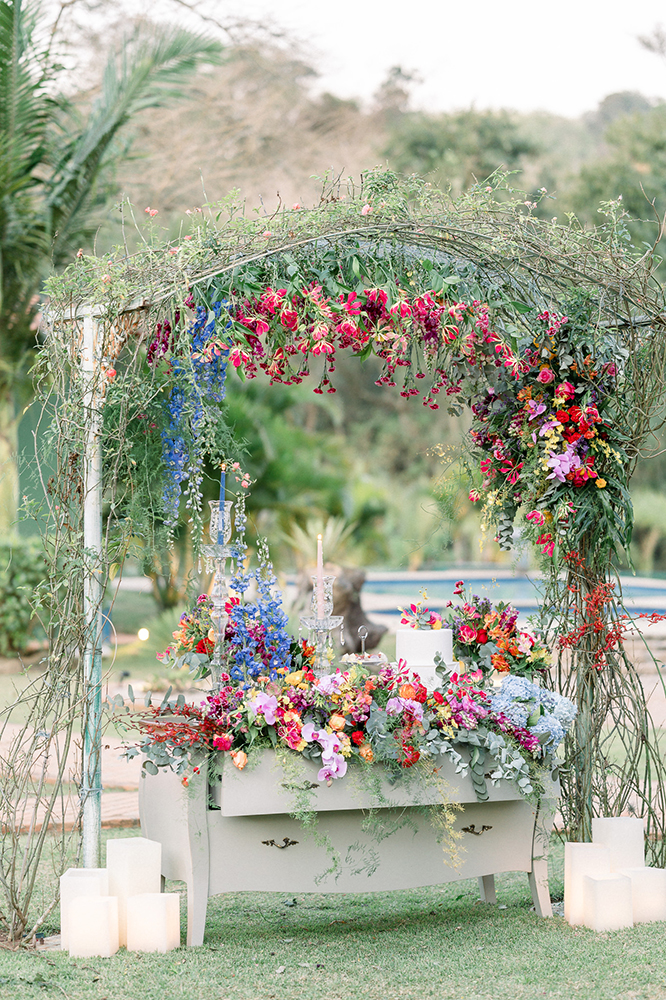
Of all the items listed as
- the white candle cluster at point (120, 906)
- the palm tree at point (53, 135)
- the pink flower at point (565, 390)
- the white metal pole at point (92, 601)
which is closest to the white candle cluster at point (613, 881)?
the white candle cluster at point (120, 906)

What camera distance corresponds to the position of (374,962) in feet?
10.2

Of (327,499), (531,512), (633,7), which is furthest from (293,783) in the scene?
(633,7)

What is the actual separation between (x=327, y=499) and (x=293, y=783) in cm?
757

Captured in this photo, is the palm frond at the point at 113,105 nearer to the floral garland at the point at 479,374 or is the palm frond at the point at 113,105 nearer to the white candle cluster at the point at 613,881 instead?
the floral garland at the point at 479,374

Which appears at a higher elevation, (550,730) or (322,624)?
(322,624)

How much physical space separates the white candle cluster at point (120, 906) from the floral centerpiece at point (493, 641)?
131cm

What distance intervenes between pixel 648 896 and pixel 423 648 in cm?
110

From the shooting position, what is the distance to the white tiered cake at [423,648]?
346cm

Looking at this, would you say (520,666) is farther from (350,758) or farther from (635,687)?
(350,758)

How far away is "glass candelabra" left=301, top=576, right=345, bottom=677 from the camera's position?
133 inches

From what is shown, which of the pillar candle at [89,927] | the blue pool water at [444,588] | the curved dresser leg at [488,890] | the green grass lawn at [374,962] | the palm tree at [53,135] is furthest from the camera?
the blue pool water at [444,588]

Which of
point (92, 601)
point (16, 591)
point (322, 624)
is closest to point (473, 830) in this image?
point (322, 624)

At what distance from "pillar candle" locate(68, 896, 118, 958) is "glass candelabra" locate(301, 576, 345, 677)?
98 centimetres

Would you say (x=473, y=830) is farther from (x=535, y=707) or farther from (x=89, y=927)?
(x=89, y=927)
